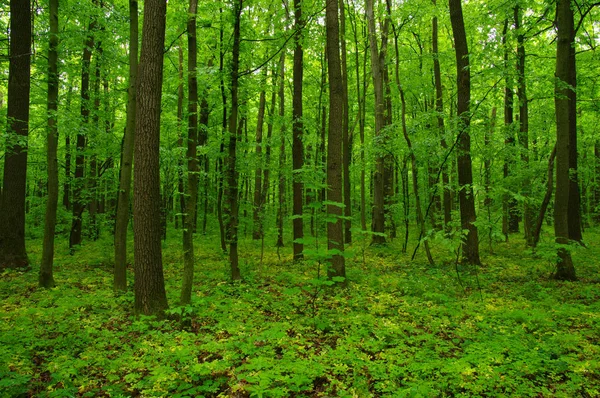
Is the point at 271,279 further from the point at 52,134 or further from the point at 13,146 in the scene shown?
the point at 13,146

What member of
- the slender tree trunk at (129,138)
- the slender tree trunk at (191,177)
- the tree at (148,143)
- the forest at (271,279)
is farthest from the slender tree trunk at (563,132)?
the slender tree trunk at (129,138)

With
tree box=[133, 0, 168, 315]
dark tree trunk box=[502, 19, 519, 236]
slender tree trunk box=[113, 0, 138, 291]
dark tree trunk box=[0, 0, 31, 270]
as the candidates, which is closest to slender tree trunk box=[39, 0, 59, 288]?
slender tree trunk box=[113, 0, 138, 291]

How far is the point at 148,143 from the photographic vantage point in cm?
568

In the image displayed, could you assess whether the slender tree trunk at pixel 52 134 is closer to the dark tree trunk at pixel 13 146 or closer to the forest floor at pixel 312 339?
the forest floor at pixel 312 339

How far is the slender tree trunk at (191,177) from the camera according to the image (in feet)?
20.7

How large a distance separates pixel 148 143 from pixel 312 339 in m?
4.16

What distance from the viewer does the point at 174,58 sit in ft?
55.2

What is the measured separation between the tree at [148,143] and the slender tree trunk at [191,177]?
2.12 ft

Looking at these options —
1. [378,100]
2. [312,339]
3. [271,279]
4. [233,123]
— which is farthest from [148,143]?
[378,100]

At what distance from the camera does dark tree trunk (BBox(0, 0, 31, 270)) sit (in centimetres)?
909

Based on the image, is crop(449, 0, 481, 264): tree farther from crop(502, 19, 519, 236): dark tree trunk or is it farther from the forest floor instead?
the forest floor

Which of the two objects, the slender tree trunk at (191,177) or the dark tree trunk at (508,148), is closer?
the slender tree trunk at (191,177)

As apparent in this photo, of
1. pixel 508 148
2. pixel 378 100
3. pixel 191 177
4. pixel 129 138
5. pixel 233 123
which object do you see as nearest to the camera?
pixel 191 177

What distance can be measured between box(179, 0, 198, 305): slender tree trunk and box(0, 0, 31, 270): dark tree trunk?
5.13 meters
